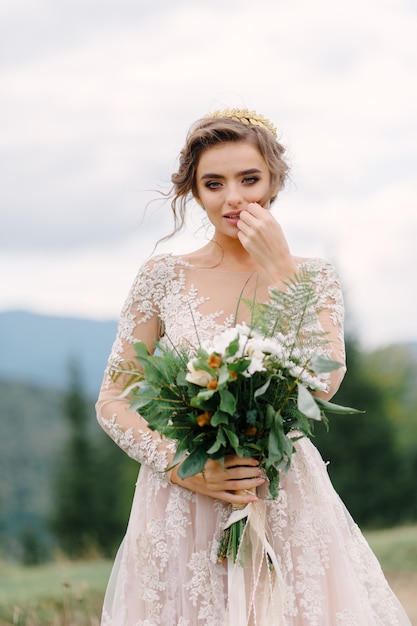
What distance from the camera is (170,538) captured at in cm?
426

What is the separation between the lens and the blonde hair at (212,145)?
465 cm

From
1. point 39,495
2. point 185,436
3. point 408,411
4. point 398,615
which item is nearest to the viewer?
point 185,436

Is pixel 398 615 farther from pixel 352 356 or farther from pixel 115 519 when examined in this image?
pixel 115 519

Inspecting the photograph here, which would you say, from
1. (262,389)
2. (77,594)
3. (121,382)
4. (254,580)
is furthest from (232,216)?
(77,594)

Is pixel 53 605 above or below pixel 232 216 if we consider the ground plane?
below

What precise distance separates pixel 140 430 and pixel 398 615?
5.01 ft

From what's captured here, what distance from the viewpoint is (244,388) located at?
143 inches

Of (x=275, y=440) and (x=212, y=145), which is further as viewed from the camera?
(x=212, y=145)

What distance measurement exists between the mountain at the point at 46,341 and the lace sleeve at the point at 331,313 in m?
139

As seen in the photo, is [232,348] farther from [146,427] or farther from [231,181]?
[231,181]

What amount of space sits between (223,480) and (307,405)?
0.65 metres

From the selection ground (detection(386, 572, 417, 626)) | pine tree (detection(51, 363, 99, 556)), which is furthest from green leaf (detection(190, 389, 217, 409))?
pine tree (detection(51, 363, 99, 556))

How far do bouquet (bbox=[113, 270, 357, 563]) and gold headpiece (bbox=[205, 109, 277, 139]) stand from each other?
4.23ft

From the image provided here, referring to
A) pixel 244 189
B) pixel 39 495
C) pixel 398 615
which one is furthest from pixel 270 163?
pixel 39 495
